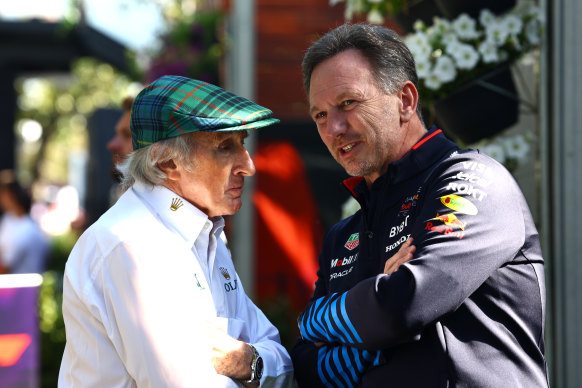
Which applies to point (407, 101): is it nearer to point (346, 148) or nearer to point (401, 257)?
point (346, 148)

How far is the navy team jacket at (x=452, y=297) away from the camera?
2047 mm

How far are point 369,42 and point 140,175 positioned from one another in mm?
885

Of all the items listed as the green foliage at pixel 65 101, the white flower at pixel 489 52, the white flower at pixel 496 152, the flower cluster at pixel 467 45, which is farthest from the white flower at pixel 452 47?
the green foliage at pixel 65 101

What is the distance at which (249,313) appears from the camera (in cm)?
273

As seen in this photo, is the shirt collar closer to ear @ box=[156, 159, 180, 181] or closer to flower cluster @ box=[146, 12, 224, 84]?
ear @ box=[156, 159, 180, 181]

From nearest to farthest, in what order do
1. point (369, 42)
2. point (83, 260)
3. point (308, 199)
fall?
point (83, 260), point (369, 42), point (308, 199)

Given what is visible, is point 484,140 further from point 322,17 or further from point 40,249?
point 40,249

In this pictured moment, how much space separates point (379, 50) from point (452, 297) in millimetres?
893

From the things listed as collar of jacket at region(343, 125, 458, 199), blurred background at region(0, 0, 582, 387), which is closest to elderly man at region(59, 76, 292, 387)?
collar of jacket at region(343, 125, 458, 199)

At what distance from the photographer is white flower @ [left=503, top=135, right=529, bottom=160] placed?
11.7 ft

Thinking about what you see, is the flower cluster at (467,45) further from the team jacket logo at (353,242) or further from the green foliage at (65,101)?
the green foliage at (65,101)

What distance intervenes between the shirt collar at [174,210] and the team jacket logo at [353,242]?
0.51m

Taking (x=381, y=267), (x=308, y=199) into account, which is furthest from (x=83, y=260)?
(x=308, y=199)

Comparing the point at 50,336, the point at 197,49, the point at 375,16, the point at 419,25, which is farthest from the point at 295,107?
the point at 419,25
